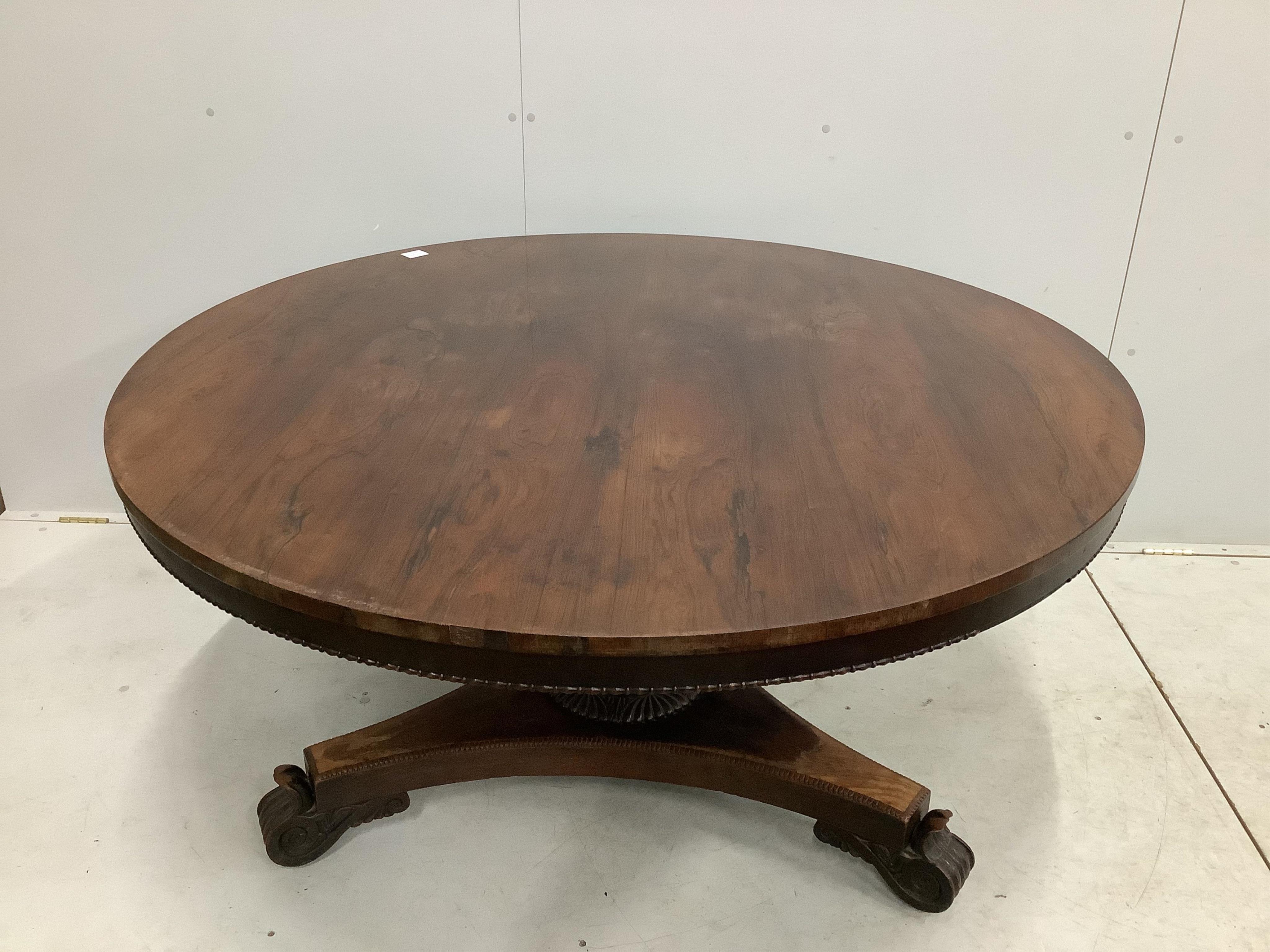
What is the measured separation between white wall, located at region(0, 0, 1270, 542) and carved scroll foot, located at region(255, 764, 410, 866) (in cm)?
129

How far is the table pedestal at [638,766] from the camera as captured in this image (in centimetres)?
151

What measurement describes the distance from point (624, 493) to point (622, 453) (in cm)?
11

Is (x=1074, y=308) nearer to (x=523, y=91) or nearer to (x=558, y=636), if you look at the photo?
(x=523, y=91)

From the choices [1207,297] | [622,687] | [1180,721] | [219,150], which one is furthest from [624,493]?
[1207,297]

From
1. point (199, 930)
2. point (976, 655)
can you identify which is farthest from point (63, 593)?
point (976, 655)

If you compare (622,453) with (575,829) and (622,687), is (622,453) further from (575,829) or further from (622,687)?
(575,829)

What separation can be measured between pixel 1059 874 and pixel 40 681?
76.8 inches

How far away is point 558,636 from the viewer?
2.98 feet

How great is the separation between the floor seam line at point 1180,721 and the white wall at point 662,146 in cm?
55

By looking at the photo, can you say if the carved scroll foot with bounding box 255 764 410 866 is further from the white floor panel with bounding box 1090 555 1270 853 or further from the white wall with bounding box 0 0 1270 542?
the white floor panel with bounding box 1090 555 1270 853

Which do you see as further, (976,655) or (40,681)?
(976,655)

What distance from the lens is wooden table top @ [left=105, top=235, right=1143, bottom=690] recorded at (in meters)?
0.97

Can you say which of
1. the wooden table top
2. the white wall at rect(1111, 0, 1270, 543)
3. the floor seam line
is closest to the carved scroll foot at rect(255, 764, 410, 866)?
the wooden table top

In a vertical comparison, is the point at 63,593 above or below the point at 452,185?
below
